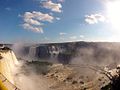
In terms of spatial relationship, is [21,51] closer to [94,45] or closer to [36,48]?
[36,48]

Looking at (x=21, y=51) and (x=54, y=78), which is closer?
(x=54, y=78)

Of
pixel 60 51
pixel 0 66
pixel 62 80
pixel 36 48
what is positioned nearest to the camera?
pixel 0 66

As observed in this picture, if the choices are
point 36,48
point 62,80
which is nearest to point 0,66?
point 62,80

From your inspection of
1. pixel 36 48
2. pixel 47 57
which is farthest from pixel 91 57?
pixel 36 48

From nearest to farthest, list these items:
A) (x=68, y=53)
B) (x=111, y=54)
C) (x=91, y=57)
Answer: (x=111, y=54)
(x=91, y=57)
(x=68, y=53)

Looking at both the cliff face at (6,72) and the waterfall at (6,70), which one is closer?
the cliff face at (6,72)

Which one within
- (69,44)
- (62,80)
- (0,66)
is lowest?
(62,80)

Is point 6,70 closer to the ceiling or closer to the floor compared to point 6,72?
closer to the ceiling

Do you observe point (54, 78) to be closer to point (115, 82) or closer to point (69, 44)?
point (115, 82)

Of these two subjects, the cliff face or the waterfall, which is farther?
the waterfall

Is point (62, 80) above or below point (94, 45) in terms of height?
below

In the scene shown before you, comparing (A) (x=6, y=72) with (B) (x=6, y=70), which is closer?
(A) (x=6, y=72)
